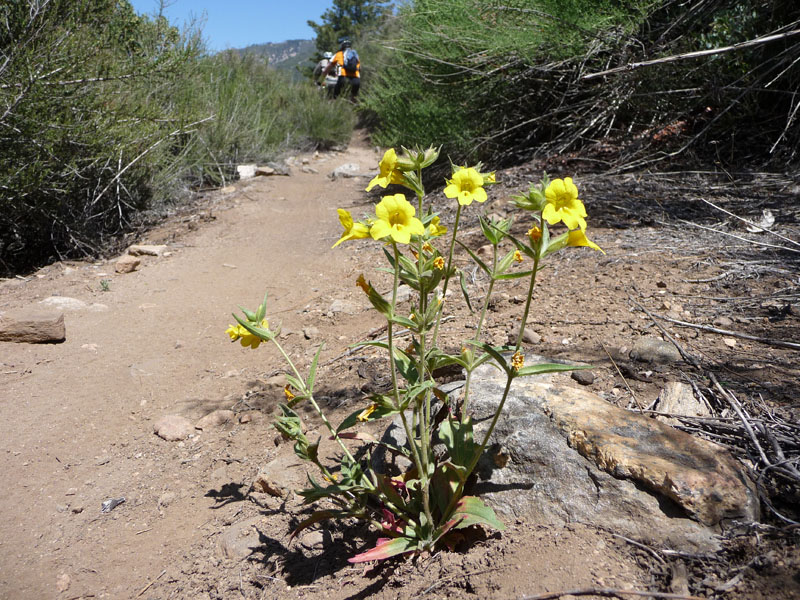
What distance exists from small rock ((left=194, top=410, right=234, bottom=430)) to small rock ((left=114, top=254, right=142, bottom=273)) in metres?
2.86

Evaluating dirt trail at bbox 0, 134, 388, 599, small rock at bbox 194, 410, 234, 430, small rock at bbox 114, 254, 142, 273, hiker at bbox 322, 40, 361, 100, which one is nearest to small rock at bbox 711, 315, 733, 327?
dirt trail at bbox 0, 134, 388, 599

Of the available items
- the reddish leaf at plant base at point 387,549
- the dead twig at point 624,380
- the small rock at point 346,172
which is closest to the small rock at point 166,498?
the reddish leaf at plant base at point 387,549

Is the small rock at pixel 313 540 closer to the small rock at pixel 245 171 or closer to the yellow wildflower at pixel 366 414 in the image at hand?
the yellow wildflower at pixel 366 414

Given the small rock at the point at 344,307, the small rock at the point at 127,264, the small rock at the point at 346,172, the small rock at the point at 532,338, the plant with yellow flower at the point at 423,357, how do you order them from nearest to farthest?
the plant with yellow flower at the point at 423,357 < the small rock at the point at 532,338 < the small rock at the point at 344,307 < the small rock at the point at 127,264 < the small rock at the point at 346,172

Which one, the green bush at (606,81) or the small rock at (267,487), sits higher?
the green bush at (606,81)

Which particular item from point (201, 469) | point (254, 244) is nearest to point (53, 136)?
point (254, 244)

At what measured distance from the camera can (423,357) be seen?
136cm

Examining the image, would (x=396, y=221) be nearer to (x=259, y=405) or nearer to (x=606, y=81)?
(x=259, y=405)

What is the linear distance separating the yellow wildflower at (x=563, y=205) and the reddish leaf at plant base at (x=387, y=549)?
37.1 inches

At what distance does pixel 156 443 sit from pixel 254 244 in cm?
337

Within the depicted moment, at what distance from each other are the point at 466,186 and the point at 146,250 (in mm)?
4823

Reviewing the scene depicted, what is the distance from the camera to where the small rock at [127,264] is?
4.89 metres

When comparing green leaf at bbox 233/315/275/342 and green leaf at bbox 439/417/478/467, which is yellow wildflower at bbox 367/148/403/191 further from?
green leaf at bbox 439/417/478/467

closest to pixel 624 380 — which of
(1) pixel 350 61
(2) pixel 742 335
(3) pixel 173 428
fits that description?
(2) pixel 742 335
